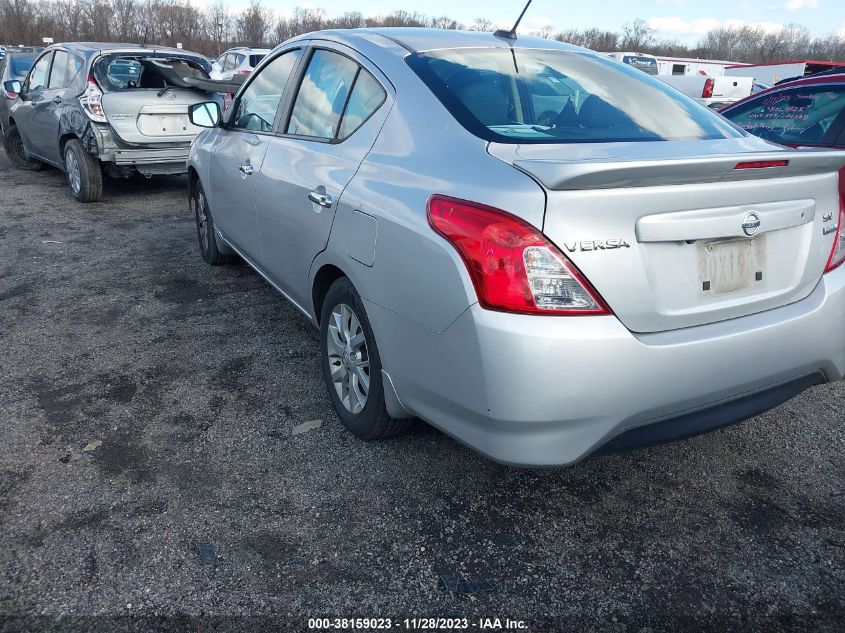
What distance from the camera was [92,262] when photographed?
5574 millimetres

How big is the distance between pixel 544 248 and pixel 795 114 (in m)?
4.07

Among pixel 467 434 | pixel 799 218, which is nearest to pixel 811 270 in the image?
pixel 799 218

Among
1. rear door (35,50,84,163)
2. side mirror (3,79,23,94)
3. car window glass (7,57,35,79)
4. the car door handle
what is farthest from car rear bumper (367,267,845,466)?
car window glass (7,57,35,79)

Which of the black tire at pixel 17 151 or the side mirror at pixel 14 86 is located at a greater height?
the side mirror at pixel 14 86

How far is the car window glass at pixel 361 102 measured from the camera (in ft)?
9.23

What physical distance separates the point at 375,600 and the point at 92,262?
176 inches

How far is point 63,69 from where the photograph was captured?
311 inches

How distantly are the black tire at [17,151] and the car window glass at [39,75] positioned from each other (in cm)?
99

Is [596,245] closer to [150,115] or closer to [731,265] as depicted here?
[731,265]

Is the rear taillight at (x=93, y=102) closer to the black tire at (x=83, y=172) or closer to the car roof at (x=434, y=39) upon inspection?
the black tire at (x=83, y=172)

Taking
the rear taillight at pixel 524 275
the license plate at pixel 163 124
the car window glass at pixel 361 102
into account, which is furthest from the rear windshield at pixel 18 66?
the rear taillight at pixel 524 275

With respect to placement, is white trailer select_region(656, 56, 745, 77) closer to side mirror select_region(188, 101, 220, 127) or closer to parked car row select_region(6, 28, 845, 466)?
side mirror select_region(188, 101, 220, 127)

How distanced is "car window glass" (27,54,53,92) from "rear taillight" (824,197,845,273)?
876cm

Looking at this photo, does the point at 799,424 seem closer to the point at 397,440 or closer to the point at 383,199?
the point at 397,440
